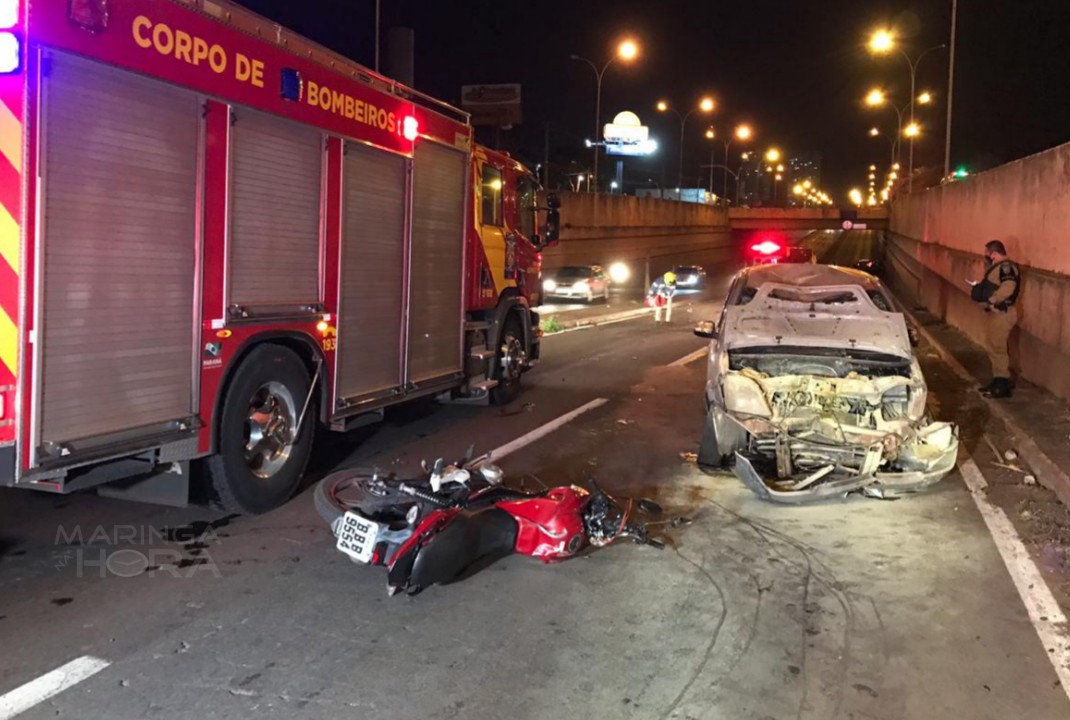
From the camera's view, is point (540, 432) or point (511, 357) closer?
point (540, 432)

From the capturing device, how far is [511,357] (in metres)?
11.2

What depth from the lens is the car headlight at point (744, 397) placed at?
7.42 m

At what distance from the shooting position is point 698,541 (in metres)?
6.03

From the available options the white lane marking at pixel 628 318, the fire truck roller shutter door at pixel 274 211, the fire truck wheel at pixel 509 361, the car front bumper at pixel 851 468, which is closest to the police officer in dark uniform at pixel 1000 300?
the car front bumper at pixel 851 468

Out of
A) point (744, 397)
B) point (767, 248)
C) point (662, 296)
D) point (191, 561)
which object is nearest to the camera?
point (191, 561)

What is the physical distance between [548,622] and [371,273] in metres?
3.82

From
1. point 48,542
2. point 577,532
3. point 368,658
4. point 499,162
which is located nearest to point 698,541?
point 577,532

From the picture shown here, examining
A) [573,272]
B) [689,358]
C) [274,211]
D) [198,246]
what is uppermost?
[573,272]

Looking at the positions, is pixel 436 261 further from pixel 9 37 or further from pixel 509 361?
pixel 9 37

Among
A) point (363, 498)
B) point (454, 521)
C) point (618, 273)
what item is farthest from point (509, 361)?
point (618, 273)

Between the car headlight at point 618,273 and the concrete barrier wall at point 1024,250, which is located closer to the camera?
the concrete barrier wall at point 1024,250

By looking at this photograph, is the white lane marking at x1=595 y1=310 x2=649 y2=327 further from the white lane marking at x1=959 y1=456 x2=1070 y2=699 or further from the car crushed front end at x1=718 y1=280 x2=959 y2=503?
the white lane marking at x1=959 y1=456 x2=1070 y2=699

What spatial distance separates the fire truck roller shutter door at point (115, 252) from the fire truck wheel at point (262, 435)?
53cm

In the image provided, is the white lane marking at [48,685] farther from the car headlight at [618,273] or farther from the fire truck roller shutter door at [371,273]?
the car headlight at [618,273]
